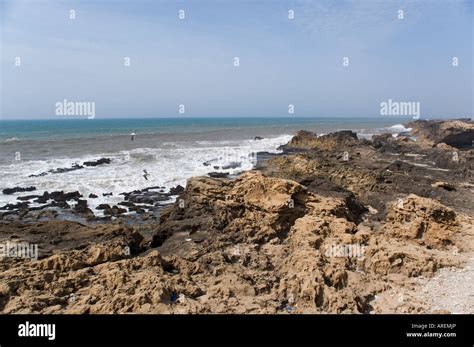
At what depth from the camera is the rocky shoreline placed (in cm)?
671

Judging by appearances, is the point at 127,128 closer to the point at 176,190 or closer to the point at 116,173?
the point at 116,173

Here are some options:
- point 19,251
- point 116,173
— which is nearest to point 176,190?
point 116,173

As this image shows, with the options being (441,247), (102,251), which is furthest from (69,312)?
(441,247)

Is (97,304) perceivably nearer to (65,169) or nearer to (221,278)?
(221,278)

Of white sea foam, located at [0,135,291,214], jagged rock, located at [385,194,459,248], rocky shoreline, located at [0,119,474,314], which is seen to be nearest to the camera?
rocky shoreline, located at [0,119,474,314]

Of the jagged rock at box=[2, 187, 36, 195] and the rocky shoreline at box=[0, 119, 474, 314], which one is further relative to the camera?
the jagged rock at box=[2, 187, 36, 195]

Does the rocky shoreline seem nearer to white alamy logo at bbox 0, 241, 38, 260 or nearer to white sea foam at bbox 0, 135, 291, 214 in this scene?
white alamy logo at bbox 0, 241, 38, 260

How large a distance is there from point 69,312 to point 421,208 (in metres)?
9.61

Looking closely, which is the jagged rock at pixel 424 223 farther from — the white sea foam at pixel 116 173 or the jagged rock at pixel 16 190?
the jagged rock at pixel 16 190

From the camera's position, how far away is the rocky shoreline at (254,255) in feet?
22.0

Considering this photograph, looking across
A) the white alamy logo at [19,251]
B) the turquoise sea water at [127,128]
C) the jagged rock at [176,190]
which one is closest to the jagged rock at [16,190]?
the jagged rock at [176,190]

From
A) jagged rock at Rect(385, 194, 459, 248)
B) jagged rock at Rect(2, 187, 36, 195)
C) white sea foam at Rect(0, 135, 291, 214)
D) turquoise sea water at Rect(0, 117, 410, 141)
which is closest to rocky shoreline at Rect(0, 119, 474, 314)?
jagged rock at Rect(385, 194, 459, 248)

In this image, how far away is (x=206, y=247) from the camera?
9141 millimetres

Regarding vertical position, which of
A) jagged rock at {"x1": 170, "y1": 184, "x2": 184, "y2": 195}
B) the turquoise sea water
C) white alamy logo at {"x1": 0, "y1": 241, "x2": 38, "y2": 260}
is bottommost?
jagged rock at {"x1": 170, "y1": 184, "x2": 184, "y2": 195}
